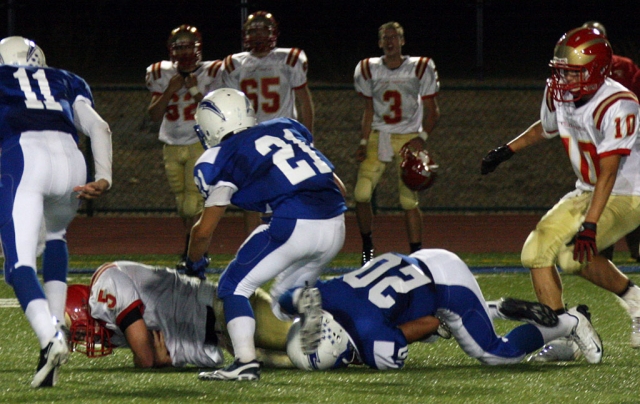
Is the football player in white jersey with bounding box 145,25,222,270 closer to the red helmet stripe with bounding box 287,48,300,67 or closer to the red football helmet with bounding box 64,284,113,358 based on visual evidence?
the red helmet stripe with bounding box 287,48,300,67

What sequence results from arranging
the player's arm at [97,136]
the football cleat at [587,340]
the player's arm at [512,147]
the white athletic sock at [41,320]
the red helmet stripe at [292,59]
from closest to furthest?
1. the white athletic sock at [41,320]
2. the player's arm at [97,136]
3. the football cleat at [587,340]
4. the player's arm at [512,147]
5. the red helmet stripe at [292,59]

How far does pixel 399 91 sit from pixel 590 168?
11.3 ft

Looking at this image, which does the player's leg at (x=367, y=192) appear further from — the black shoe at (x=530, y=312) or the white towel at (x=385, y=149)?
the black shoe at (x=530, y=312)

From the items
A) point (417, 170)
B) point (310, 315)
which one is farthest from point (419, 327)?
point (417, 170)

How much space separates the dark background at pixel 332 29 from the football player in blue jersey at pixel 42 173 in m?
13.8

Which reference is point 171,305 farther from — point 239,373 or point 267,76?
point 267,76

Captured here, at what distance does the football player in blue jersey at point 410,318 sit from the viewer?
15.1 feet

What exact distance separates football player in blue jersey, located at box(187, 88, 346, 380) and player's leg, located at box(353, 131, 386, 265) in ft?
11.2

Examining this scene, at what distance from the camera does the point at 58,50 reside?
18734 millimetres

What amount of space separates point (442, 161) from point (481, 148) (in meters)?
0.73

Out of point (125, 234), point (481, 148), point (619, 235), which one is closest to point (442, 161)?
point (481, 148)

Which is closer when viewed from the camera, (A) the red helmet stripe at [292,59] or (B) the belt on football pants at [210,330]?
(B) the belt on football pants at [210,330]

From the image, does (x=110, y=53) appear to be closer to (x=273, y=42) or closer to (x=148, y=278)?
(x=273, y=42)

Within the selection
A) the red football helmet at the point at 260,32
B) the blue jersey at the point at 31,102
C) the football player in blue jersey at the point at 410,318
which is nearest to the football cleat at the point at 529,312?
the football player in blue jersey at the point at 410,318
